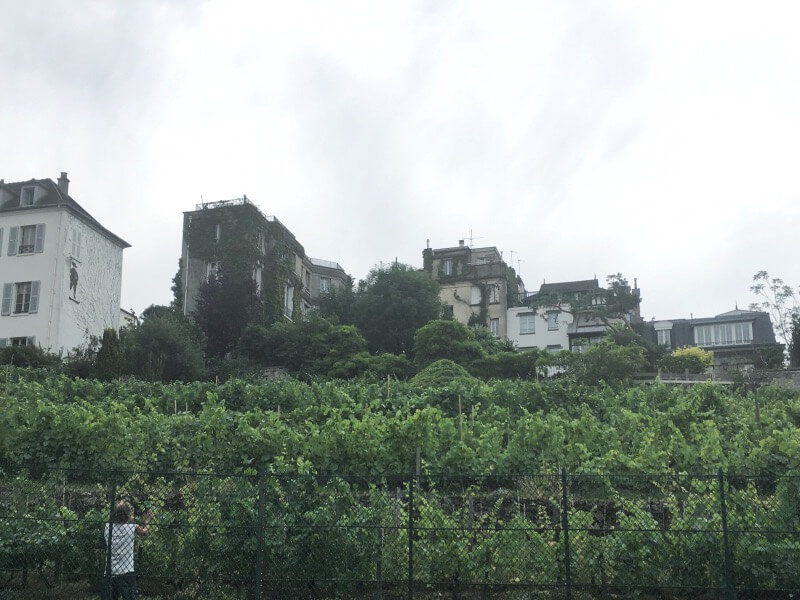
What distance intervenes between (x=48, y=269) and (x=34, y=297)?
1194 mm

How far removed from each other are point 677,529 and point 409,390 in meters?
13.6

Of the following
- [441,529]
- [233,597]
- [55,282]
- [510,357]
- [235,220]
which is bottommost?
[233,597]

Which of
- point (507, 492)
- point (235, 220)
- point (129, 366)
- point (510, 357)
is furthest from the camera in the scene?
point (235, 220)

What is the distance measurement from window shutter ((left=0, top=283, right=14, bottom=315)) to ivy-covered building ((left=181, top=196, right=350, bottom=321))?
7976 mm

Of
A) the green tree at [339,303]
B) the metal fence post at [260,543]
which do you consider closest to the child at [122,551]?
the metal fence post at [260,543]

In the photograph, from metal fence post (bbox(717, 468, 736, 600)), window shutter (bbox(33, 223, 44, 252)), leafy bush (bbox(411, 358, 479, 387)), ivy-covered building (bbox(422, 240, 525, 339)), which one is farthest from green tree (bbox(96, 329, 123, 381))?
ivy-covered building (bbox(422, 240, 525, 339))

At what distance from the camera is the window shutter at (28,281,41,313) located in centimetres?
3408

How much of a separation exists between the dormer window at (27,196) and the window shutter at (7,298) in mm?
3471

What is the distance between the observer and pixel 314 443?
1381 centimetres

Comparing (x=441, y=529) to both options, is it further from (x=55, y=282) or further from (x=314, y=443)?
(x=55, y=282)

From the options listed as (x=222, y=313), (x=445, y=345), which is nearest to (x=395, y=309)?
(x=445, y=345)

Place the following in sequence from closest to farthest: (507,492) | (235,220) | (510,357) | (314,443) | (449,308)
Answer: (507,492)
(314,443)
(510,357)
(235,220)
(449,308)

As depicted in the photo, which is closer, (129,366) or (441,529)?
(441,529)

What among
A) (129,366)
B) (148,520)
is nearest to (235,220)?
(129,366)
